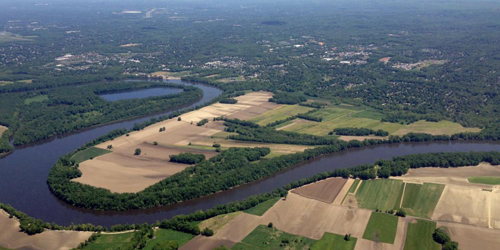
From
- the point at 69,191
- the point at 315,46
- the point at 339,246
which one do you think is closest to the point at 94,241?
the point at 69,191

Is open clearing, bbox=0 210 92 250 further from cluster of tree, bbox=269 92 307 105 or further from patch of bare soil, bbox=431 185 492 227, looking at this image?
cluster of tree, bbox=269 92 307 105

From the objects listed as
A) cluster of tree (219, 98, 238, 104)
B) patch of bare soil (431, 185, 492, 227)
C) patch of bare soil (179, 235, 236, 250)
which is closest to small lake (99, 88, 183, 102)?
cluster of tree (219, 98, 238, 104)

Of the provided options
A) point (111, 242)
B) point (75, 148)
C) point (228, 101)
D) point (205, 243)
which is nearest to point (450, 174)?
point (205, 243)

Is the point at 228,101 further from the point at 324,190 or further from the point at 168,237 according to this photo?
the point at 168,237

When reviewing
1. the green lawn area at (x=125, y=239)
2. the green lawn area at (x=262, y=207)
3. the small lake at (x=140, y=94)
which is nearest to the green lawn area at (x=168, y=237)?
the green lawn area at (x=125, y=239)

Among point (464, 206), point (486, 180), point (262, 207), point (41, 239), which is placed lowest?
point (41, 239)

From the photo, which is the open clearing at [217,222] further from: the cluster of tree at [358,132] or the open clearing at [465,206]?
the cluster of tree at [358,132]
